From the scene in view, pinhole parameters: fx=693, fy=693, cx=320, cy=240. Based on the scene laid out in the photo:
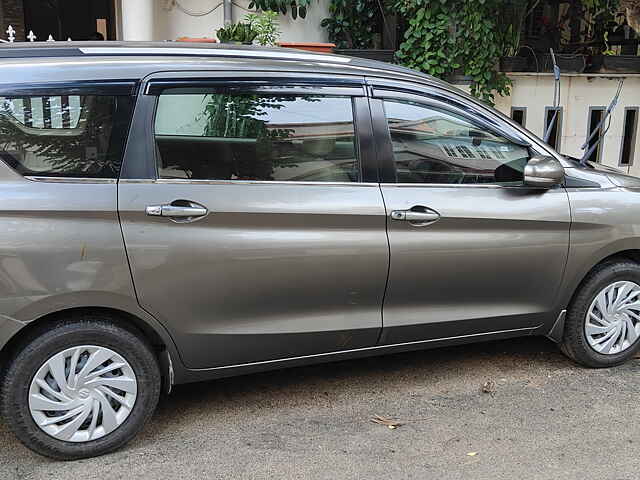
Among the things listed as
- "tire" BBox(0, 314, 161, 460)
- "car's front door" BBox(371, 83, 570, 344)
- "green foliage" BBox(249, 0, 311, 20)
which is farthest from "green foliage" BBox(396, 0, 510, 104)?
"tire" BBox(0, 314, 161, 460)

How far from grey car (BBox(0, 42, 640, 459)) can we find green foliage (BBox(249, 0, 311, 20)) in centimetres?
471

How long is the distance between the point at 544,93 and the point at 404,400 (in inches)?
229

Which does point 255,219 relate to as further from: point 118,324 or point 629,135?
point 629,135

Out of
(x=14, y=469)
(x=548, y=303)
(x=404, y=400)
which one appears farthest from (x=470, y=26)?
(x=14, y=469)

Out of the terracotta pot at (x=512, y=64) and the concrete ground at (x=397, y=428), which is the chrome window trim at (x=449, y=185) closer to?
the concrete ground at (x=397, y=428)

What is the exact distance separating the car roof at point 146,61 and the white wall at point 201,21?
490 centimetres

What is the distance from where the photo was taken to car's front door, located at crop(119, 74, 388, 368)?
3.12m

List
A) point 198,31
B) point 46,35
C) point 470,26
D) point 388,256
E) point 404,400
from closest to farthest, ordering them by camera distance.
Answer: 1. point 388,256
2. point 404,400
3. point 470,26
4. point 198,31
5. point 46,35

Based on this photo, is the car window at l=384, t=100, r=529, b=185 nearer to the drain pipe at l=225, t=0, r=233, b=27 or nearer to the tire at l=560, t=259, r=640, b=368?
the tire at l=560, t=259, r=640, b=368

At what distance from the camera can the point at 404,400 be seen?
149 inches

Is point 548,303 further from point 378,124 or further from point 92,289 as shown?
point 92,289

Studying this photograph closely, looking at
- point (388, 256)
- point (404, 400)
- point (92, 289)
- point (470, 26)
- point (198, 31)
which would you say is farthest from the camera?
point (198, 31)

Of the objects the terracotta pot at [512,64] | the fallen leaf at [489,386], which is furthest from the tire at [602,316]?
the terracotta pot at [512,64]

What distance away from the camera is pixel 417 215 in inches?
138
